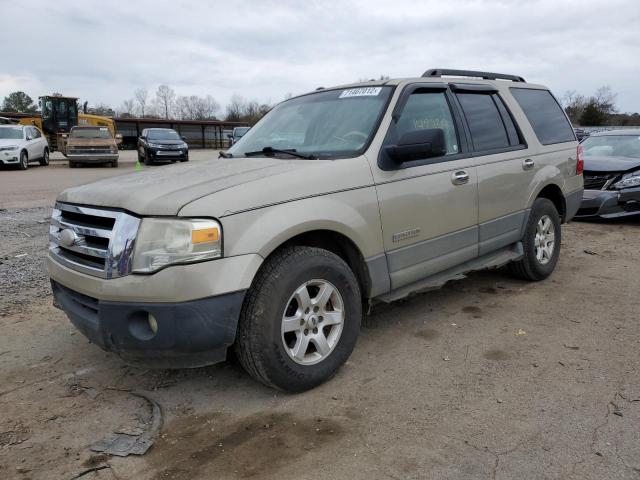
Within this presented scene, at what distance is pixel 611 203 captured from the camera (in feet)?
26.5

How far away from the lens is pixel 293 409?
9.68 feet

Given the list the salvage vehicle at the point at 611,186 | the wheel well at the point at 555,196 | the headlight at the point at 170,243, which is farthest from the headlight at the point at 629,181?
the headlight at the point at 170,243

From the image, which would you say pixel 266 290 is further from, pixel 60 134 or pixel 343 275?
pixel 60 134

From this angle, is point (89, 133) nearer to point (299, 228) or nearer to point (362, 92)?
point (362, 92)

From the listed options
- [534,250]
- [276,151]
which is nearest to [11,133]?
[276,151]

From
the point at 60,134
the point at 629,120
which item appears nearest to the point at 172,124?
the point at 60,134

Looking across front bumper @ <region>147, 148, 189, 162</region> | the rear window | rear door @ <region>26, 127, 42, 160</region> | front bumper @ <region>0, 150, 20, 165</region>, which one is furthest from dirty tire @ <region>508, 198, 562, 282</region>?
front bumper @ <region>147, 148, 189, 162</region>

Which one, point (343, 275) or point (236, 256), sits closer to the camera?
point (236, 256)

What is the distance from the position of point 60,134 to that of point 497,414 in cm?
3315

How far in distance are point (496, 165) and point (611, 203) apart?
4.81m

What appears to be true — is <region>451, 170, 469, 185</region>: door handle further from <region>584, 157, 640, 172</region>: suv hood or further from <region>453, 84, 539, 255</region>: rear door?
<region>584, 157, 640, 172</region>: suv hood

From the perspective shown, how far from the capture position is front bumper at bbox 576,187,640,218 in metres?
7.98

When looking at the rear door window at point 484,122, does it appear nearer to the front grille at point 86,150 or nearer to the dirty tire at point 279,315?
the dirty tire at point 279,315

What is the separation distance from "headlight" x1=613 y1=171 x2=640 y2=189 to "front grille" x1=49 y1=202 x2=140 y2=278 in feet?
25.9
